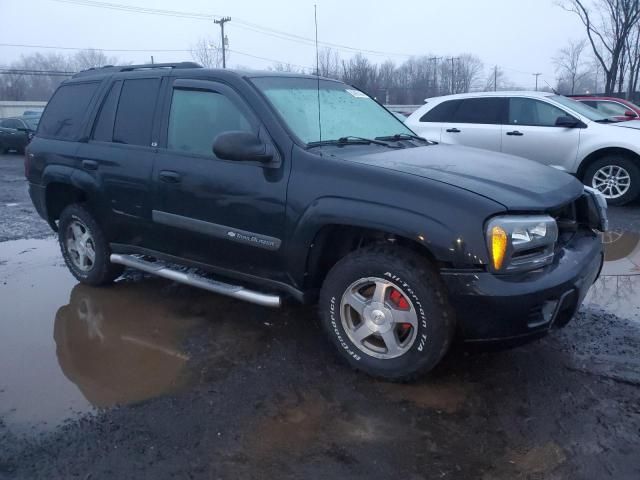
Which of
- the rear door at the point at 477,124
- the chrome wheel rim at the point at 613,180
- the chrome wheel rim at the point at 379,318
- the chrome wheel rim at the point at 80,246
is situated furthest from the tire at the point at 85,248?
the chrome wheel rim at the point at 613,180

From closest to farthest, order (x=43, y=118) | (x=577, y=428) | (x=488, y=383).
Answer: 1. (x=577, y=428)
2. (x=488, y=383)
3. (x=43, y=118)

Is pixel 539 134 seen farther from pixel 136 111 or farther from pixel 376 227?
pixel 376 227

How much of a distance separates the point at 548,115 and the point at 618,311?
501 cm

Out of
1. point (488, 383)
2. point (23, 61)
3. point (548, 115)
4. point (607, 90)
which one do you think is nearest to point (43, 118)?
point (488, 383)

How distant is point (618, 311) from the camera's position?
4383 millimetres

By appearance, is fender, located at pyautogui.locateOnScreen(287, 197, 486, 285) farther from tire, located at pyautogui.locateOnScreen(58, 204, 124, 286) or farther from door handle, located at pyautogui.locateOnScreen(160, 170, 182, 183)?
tire, located at pyautogui.locateOnScreen(58, 204, 124, 286)

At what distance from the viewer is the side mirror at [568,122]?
8289 mm

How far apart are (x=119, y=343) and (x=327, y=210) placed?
1.81 m

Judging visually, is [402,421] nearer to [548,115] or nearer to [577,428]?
[577,428]

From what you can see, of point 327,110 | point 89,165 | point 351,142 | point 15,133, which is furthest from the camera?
point 15,133

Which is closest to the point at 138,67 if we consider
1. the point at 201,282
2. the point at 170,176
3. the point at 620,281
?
the point at 170,176

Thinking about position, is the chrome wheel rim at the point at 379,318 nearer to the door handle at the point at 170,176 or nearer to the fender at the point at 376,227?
the fender at the point at 376,227

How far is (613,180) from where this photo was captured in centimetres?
835

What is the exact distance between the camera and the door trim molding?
3.63 meters
